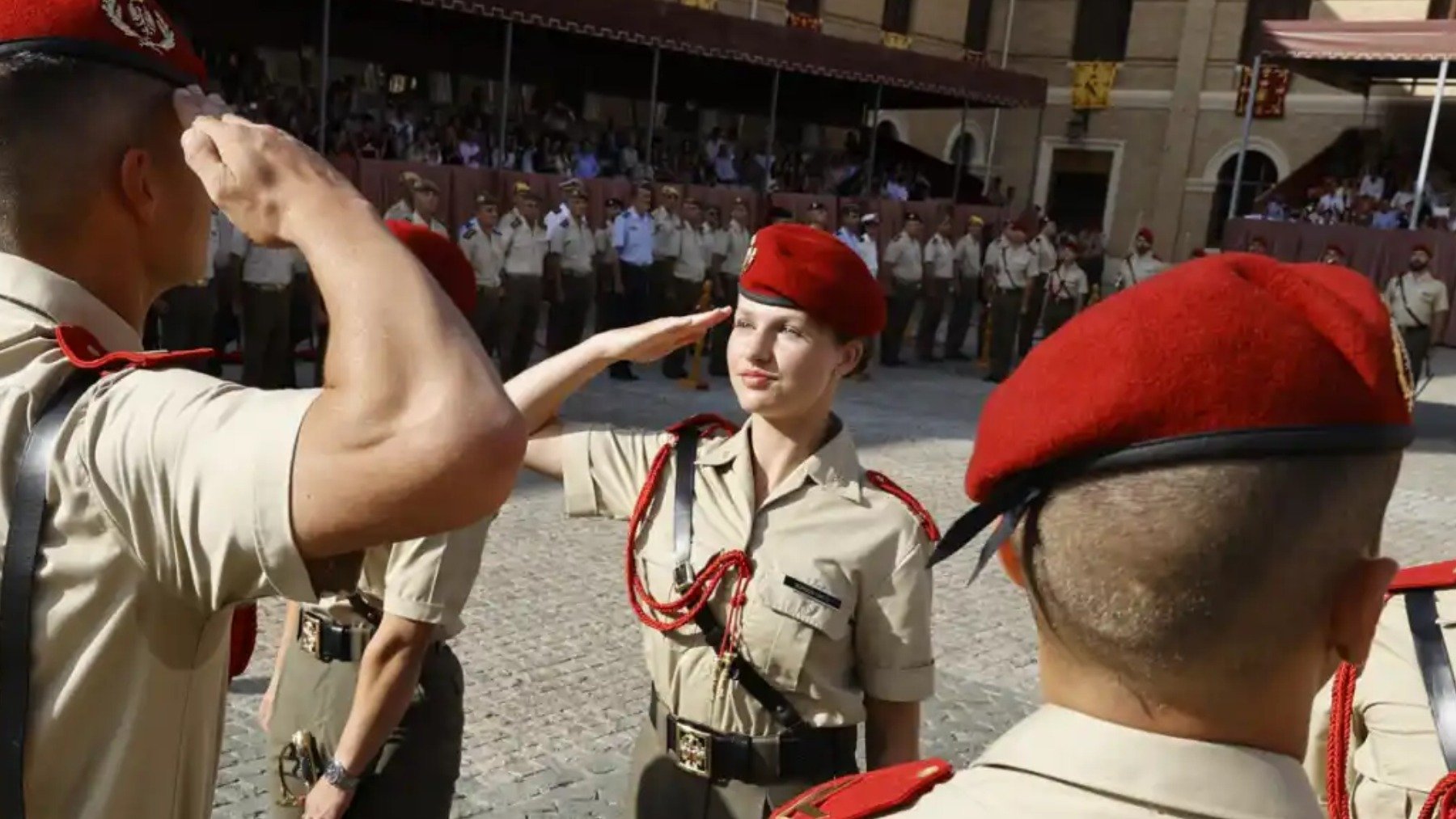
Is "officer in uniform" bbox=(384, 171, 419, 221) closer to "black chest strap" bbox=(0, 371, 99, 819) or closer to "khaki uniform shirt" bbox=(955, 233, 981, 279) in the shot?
"khaki uniform shirt" bbox=(955, 233, 981, 279)

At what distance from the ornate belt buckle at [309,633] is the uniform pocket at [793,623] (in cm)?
86

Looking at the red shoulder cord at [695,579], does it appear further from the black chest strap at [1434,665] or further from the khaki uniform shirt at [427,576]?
the black chest strap at [1434,665]

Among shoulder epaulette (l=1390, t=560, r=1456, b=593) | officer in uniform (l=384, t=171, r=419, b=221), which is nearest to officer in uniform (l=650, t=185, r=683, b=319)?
officer in uniform (l=384, t=171, r=419, b=221)

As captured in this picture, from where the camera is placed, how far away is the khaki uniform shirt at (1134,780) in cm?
99

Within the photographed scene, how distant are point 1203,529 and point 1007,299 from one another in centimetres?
1483

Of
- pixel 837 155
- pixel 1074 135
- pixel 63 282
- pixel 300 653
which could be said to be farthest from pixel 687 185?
pixel 1074 135

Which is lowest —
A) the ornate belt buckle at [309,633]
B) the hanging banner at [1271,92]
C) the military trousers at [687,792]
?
the military trousers at [687,792]

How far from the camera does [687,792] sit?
2332 millimetres

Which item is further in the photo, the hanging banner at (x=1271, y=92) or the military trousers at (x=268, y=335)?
the hanging banner at (x=1271, y=92)

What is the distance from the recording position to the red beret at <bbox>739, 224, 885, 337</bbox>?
242 centimetres

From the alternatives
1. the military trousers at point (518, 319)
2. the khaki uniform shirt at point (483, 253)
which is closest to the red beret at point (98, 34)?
the khaki uniform shirt at point (483, 253)

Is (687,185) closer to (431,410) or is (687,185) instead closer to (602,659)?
(602,659)

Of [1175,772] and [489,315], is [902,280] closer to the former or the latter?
[489,315]

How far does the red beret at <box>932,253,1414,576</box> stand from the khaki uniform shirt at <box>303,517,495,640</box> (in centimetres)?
131
